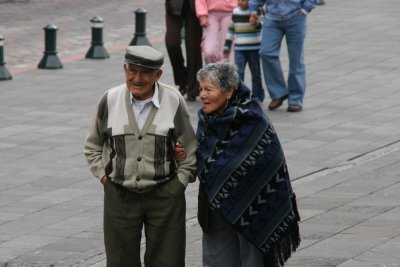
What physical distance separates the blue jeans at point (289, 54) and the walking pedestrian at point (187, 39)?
91 centimetres

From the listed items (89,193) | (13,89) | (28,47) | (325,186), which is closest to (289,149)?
(325,186)

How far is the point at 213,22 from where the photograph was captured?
1434 centimetres

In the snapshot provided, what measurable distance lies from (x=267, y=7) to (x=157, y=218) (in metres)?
7.23

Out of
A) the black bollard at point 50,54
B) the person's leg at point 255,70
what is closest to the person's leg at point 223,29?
the person's leg at point 255,70

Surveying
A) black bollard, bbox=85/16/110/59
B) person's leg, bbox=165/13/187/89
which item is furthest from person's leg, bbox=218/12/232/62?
black bollard, bbox=85/16/110/59

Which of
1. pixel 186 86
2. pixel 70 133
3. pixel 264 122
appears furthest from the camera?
pixel 186 86

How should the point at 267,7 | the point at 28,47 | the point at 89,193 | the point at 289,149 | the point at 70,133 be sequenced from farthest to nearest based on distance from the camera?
the point at 28,47, the point at 267,7, the point at 70,133, the point at 289,149, the point at 89,193

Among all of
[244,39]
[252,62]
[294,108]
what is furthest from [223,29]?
[294,108]

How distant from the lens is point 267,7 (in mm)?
14117

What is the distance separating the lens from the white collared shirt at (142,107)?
707 centimetres

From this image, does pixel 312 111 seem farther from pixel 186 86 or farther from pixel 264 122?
pixel 264 122

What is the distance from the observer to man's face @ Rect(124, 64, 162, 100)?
7004mm

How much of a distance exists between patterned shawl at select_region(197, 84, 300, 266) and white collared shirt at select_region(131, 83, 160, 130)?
10.1 inches

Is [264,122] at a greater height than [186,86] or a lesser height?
greater
